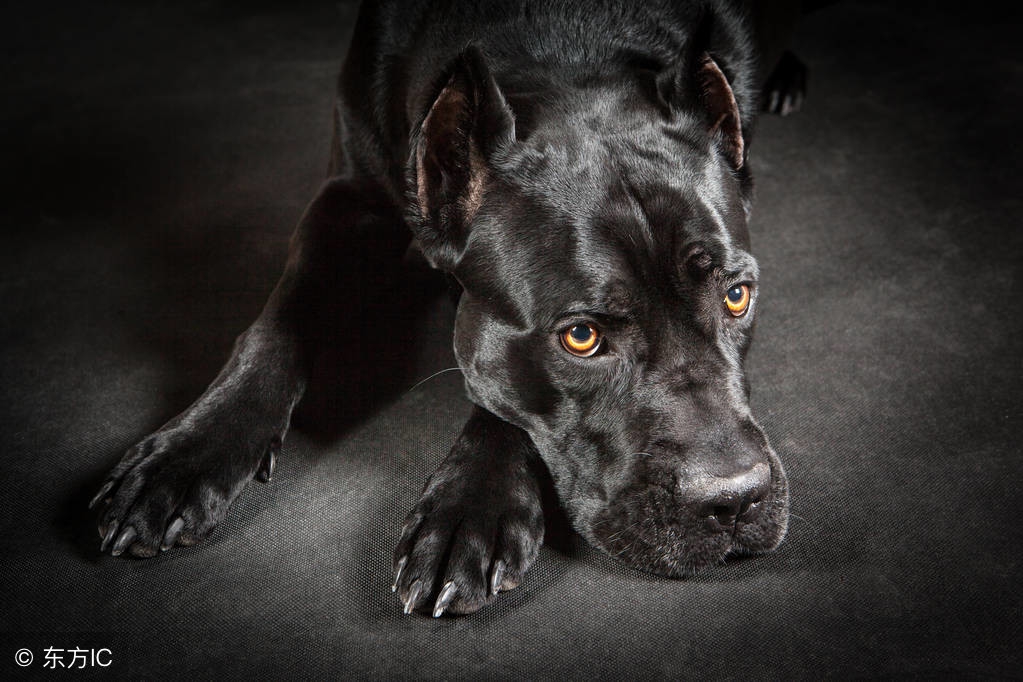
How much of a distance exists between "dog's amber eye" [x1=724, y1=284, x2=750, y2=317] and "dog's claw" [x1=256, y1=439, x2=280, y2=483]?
1068 millimetres

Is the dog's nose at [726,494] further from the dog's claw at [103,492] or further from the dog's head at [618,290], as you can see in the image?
the dog's claw at [103,492]

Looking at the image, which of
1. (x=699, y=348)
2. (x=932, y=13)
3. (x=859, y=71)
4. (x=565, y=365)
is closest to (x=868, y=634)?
(x=699, y=348)

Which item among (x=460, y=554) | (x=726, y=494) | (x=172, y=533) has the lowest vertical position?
(x=172, y=533)

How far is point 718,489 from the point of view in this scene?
5.52 feet

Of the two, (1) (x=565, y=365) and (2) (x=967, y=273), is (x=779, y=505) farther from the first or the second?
(2) (x=967, y=273)

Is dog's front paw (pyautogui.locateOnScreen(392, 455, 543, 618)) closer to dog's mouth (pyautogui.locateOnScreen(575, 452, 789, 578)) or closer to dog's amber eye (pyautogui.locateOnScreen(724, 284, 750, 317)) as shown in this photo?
dog's mouth (pyautogui.locateOnScreen(575, 452, 789, 578))

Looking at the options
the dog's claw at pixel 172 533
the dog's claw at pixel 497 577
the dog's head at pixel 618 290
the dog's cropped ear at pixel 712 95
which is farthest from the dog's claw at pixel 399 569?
the dog's cropped ear at pixel 712 95

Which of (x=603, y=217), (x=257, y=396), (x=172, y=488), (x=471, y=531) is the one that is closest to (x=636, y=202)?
(x=603, y=217)

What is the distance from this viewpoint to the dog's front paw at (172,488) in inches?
72.9

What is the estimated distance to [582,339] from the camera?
182 centimetres

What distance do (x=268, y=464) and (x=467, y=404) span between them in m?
0.53

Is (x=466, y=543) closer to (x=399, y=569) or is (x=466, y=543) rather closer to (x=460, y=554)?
(x=460, y=554)

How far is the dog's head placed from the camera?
5.72 ft

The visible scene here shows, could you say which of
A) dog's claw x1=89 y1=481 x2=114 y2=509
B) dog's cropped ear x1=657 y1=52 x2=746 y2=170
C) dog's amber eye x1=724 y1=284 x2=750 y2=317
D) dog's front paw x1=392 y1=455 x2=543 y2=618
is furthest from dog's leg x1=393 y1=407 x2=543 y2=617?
dog's cropped ear x1=657 y1=52 x2=746 y2=170
